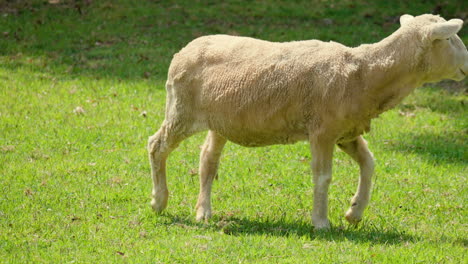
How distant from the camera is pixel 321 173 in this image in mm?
6883

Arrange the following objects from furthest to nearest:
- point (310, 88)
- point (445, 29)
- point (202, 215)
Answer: point (202, 215)
point (310, 88)
point (445, 29)

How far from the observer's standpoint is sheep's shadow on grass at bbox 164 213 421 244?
6.82 m

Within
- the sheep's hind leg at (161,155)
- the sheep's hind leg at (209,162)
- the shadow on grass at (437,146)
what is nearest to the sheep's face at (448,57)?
the sheep's hind leg at (209,162)

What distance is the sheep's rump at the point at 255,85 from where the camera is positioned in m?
6.86

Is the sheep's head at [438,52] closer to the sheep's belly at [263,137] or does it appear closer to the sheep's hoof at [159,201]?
the sheep's belly at [263,137]

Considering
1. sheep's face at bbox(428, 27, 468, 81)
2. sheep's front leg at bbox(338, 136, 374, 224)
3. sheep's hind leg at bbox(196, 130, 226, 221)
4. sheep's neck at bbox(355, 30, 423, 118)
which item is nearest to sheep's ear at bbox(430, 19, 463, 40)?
sheep's face at bbox(428, 27, 468, 81)

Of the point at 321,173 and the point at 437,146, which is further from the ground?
the point at 321,173

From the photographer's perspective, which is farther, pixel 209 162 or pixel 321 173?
pixel 209 162

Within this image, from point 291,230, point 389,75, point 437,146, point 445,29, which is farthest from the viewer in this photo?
point 437,146

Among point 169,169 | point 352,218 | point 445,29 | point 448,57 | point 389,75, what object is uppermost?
point 445,29

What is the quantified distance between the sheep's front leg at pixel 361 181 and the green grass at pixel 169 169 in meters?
0.15

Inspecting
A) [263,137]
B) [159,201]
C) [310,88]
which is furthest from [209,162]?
[310,88]

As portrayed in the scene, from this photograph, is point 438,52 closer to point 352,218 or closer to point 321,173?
point 321,173

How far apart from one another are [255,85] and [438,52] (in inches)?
64.9
